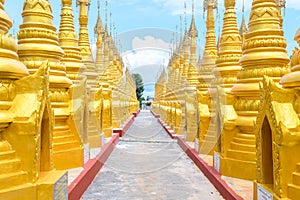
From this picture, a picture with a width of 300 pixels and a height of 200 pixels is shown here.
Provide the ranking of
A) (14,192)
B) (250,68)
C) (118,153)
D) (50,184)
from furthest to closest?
(118,153), (250,68), (50,184), (14,192)

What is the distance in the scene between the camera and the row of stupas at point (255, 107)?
4.27 meters

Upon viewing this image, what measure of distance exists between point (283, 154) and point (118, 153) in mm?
7866

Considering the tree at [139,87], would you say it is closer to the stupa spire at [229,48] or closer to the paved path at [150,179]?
the paved path at [150,179]

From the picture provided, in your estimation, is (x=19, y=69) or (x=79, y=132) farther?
(x=79, y=132)

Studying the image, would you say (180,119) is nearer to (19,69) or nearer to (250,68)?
(250,68)

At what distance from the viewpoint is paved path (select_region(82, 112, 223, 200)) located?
21.1 ft

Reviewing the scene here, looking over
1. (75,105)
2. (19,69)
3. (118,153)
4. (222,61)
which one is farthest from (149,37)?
(19,69)

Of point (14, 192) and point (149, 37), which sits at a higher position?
point (149, 37)

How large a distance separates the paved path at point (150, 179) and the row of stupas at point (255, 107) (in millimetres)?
690

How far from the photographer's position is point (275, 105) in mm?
4496

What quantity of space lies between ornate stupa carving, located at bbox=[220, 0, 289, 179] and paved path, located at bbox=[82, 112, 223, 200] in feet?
2.35

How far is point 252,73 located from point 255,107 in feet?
2.09

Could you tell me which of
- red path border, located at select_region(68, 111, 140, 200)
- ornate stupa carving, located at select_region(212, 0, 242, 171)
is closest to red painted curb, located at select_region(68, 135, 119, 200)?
red path border, located at select_region(68, 111, 140, 200)

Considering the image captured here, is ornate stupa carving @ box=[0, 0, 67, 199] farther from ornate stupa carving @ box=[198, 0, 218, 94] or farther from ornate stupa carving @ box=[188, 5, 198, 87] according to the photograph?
ornate stupa carving @ box=[188, 5, 198, 87]
